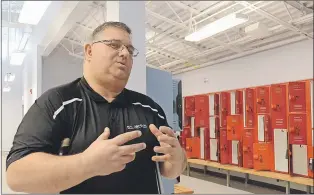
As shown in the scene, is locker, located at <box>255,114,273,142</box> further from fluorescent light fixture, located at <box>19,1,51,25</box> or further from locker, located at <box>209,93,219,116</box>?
fluorescent light fixture, located at <box>19,1,51,25</box>

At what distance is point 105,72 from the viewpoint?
2.35 ft

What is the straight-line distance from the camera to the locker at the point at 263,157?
3660mm

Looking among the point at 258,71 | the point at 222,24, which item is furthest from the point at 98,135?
the point at 258,71

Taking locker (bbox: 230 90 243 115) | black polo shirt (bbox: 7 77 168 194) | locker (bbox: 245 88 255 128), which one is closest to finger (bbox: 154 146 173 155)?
black polo shirt (bbox: 7 77 168 194)

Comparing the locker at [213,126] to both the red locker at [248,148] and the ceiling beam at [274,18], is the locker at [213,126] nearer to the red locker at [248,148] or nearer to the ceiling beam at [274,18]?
the red locker at [248,148]

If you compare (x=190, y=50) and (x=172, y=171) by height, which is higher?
(x=190, y=50)

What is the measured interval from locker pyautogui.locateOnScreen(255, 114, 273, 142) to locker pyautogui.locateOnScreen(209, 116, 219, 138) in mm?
755

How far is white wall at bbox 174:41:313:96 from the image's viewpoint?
446 centimetres

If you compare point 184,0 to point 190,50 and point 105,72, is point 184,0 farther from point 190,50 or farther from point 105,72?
point 105,72

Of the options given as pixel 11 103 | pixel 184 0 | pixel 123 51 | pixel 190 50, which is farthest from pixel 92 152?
pixel 190 50

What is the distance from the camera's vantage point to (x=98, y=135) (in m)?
0.69

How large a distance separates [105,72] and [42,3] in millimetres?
740

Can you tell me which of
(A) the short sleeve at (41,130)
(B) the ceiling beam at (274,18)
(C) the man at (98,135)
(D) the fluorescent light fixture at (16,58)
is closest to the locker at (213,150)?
(B) the ceiling beam at (274,18)

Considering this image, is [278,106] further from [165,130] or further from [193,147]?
[165,130]
